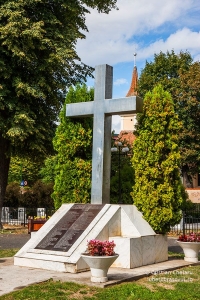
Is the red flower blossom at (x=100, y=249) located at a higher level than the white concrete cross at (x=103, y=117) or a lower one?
lower

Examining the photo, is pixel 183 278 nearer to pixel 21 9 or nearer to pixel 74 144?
pixel 74 144

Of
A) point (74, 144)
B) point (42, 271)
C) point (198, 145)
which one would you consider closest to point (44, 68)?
point (74, 144)

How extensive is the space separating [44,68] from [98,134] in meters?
8.39

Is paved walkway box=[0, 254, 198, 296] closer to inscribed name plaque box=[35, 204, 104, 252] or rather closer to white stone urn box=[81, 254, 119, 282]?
white stone urn box=[81, 254, 119, 282]

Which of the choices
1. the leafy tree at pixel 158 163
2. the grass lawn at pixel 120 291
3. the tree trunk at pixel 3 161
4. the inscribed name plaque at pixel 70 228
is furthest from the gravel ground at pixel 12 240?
the grass lawn at pixel 120 291

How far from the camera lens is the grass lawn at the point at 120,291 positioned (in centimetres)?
689

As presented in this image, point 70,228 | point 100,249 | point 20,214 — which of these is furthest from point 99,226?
point 20,214

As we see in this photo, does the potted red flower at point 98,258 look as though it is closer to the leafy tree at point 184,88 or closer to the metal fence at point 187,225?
the metal fence at point 187,225

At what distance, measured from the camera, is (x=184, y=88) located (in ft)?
119

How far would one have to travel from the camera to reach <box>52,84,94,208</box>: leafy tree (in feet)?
41.0

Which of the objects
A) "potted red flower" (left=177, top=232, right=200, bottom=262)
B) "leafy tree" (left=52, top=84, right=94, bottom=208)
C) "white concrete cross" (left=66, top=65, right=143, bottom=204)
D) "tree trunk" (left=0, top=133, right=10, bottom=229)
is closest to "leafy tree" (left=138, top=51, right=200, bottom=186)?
"tree trunk" (left=0, top=133, right=10, bottom=229)

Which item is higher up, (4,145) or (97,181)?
(4,145)

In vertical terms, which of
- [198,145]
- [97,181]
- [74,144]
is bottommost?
[97,181]

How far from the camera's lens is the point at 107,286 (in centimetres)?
765
